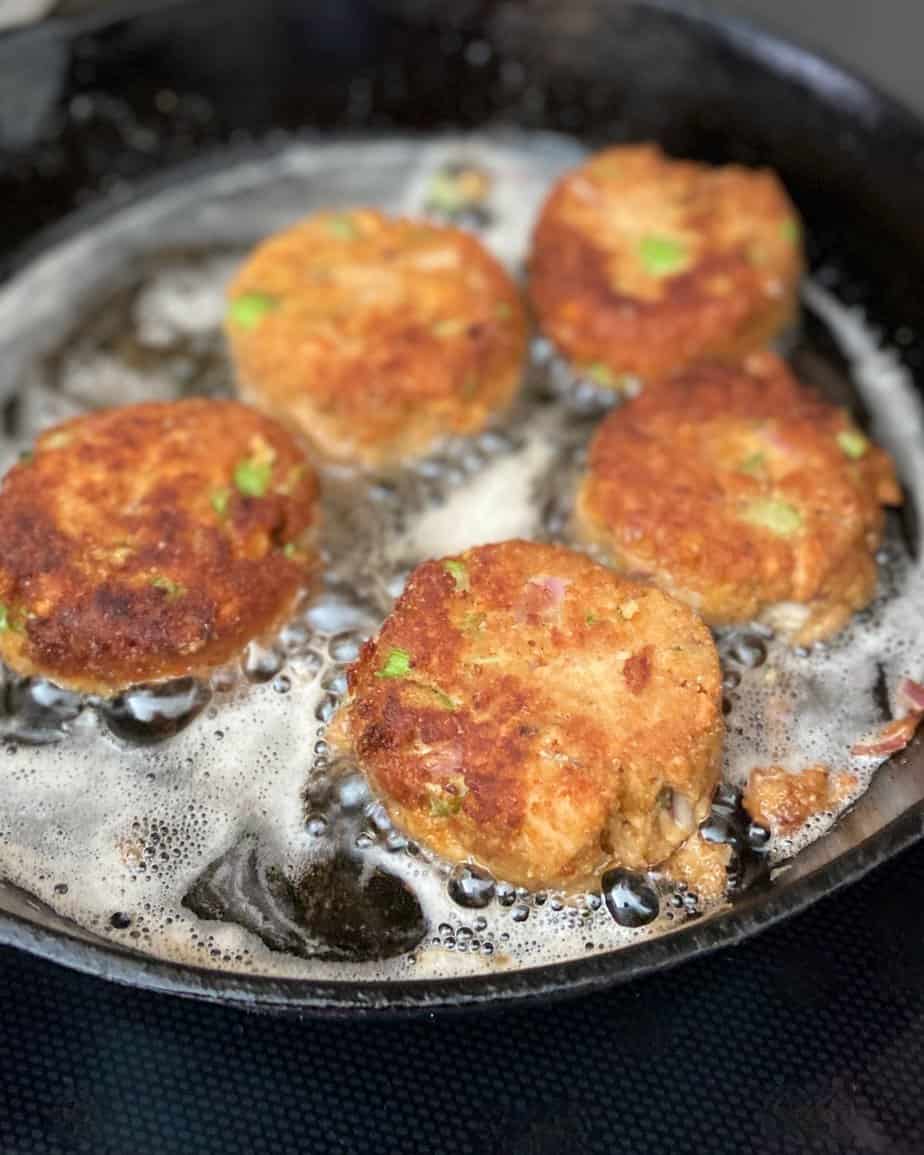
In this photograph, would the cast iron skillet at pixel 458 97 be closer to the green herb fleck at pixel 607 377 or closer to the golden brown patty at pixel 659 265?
the golden brown patty at pixel 659 265

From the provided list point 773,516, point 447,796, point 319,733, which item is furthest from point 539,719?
point 773,516

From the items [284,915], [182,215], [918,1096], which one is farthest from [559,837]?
[182,215]

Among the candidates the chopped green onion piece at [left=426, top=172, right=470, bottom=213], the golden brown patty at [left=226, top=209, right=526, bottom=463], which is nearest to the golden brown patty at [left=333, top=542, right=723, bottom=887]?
the golden brown patty at [left=226, top=209, right=526, bottom=463]

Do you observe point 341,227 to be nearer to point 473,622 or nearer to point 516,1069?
point 473,622

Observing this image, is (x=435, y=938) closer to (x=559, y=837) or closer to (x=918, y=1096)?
(x=559, y=837)

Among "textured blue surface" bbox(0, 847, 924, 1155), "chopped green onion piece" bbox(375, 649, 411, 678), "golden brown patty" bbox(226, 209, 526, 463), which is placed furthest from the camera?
"golden brown patty" bbox(226, 209, 526, 463)

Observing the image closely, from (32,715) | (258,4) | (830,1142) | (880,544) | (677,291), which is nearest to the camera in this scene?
(830,1142)

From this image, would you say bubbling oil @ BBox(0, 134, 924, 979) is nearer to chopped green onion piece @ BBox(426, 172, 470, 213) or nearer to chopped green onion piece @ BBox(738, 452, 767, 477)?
chopped green onion piece @ BBox(738, 452, 767, 477)
